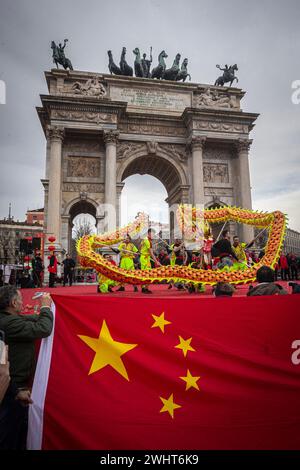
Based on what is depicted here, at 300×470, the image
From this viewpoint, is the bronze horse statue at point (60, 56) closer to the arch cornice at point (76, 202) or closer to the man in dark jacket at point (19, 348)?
the arch cornice at point (76, 202)

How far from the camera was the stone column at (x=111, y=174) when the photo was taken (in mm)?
22156

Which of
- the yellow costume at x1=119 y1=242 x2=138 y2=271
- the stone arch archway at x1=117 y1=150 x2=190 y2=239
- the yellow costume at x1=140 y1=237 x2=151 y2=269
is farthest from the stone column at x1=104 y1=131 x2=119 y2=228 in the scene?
the yellow costume at x1=140 y1=237 x2=151 y2=269

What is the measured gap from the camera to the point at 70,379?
271cm

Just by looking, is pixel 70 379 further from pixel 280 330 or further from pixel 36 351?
pixel 280 330

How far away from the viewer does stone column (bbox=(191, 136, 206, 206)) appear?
23536mm

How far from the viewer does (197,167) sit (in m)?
23.8

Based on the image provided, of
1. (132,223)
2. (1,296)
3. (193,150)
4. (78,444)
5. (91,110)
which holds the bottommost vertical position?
(78,444)

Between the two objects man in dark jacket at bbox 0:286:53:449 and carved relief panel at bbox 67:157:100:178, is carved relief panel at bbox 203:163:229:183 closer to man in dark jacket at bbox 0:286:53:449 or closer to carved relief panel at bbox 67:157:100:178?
carved relief panel at bbox 67:157:100:178

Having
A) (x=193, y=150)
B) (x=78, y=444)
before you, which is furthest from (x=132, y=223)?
(x=193, y=150)

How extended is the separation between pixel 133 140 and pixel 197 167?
5455 millimetres

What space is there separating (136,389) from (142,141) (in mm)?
23447

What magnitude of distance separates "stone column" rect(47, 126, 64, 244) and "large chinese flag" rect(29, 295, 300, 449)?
18.9 metres

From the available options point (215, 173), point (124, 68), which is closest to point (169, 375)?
point (215, 173)

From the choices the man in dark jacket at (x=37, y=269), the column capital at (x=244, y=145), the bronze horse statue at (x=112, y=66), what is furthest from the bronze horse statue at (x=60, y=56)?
the man in dark jacket at (x=37, y=269)
